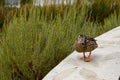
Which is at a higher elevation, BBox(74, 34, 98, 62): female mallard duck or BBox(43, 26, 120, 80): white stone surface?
BBox(74, 34, 98, 62): female mallard duck

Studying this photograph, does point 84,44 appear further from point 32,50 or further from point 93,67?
point 32,50

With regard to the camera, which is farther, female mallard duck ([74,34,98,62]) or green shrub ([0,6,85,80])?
green shrub ([0,6,85,80])

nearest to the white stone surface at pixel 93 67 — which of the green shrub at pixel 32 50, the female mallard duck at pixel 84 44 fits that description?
the female mallard duck at pixel 84 44

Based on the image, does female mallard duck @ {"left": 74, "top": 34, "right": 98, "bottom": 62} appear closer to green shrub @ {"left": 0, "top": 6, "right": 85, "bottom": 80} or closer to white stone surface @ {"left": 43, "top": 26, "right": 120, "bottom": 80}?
white stone surface @ {"left": 43, "top": 26, "right": 120, "bottom": 80}

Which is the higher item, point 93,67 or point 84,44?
point 84,44

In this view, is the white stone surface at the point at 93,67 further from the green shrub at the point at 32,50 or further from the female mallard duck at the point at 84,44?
the green shrub at the point at 32,50

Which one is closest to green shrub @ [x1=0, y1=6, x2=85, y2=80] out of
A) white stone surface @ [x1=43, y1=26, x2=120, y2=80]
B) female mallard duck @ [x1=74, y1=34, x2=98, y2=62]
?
white stone surface @ [x1=43, y1=26, x2=120, y2=80]

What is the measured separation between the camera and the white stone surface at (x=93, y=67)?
383 cm

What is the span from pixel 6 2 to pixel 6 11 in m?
1.71

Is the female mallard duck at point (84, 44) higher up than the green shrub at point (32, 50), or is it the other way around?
the female mallard duck at point (84, 44)

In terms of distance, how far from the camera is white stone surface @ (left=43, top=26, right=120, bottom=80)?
12.6 ft

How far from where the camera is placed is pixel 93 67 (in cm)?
405

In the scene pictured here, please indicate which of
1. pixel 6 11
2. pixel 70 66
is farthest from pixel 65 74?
pixel 6 11

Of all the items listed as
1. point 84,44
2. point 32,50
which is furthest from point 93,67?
point 32,50
